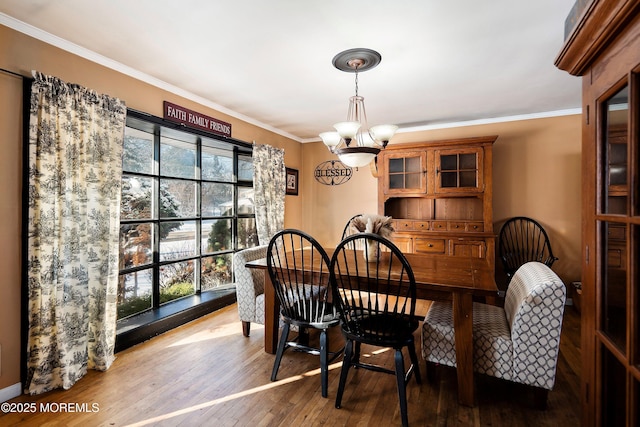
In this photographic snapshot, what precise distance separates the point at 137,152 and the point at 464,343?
123 inches

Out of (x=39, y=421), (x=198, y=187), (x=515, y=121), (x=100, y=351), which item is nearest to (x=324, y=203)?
(x=198, y=187)

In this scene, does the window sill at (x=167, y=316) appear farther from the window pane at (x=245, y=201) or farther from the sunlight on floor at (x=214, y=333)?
the window pane at (x=245, y=201)

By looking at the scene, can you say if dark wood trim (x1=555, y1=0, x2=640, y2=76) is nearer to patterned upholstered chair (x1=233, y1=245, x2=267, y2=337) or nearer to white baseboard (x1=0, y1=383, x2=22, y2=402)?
patterned upholstered chair (x1=233, y1=245, x2=267, y2=337)

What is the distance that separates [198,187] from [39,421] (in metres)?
2.35

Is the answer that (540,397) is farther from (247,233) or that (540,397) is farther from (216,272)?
(247,233)

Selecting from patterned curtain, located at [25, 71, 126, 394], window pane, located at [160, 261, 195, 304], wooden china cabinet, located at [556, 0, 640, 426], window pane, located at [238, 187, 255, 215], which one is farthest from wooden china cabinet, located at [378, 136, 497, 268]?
patterned curtain, located at [25, 71, 126, 394]

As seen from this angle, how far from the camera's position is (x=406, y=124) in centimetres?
436

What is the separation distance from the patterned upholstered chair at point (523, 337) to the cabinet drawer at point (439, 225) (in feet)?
6.38

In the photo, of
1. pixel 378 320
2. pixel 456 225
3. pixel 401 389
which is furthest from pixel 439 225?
pixel 401 389

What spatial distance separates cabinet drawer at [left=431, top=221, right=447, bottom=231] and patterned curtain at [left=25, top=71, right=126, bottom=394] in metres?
3.49

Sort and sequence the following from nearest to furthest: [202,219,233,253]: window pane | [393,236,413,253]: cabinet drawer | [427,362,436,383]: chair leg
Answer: [427,362,436,383]: chair leg, [202,219,233,253]: window pane, [393,236,413,253]: cabinet drawer

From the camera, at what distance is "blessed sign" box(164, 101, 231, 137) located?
2967 mm

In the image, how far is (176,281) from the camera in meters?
3.38
